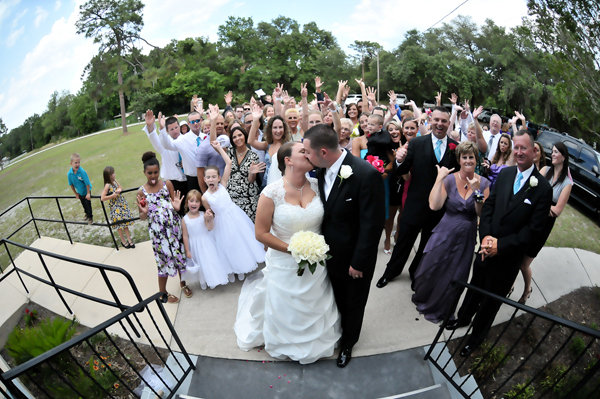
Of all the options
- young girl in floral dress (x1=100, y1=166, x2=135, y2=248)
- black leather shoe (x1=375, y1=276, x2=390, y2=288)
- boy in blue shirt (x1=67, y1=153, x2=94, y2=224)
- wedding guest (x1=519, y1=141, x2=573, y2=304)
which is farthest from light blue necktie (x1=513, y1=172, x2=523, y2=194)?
boy in blue shirt (x1=67, y1=153, x2=94, y2=224)

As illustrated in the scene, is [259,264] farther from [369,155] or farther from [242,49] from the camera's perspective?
[242,49]

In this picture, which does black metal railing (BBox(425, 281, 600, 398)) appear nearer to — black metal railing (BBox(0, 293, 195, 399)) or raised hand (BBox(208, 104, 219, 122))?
black metal railing (BBox(0, 293, 195, 399))

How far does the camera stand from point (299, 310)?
10.9 feet

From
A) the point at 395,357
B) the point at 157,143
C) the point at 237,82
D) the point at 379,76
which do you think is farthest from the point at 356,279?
the point at 237,82

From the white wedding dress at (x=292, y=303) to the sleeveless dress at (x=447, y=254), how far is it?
4.02ft

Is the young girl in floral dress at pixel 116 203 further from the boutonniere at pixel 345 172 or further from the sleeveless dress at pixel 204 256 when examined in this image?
the boutonniere at pixel 345 172

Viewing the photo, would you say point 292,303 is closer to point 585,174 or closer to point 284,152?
point 284,152

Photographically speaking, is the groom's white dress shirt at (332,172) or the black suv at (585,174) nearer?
the groom's white dress shirt at (332,172)

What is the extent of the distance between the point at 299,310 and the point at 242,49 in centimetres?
4814

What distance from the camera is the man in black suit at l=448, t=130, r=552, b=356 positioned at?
9.95ft

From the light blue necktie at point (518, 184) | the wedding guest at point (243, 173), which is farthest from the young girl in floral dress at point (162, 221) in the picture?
A: the light blue necktie at point (518, 184)

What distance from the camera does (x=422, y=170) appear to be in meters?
4.11

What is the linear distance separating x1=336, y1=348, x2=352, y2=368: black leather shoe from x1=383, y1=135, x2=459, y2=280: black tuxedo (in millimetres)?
1540

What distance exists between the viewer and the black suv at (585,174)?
26.6 ft
